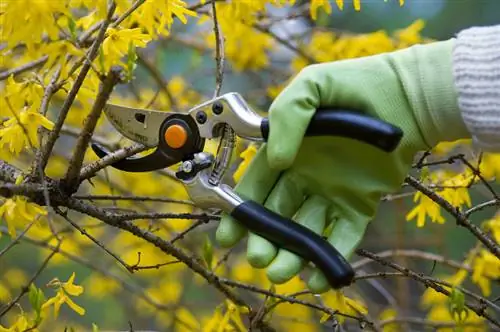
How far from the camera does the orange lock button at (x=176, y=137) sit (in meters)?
1.47

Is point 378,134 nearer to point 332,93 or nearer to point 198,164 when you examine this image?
point 332,93

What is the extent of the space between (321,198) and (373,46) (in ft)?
3.79

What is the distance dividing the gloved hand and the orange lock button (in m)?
0.13

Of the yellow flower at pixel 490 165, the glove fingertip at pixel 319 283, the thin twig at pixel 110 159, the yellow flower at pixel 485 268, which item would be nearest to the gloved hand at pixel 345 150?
the glove fingertip at pixel 319 283

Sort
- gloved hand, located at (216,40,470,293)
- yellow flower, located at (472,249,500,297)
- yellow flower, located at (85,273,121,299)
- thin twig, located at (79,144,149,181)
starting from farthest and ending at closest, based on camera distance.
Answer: yellow flower, located at (85,273,121,299) → yellow flower, located at (472,249,500,297) → thin twig, located at (79,144,149,181) → gloved hand, located at (216,40,470,293)

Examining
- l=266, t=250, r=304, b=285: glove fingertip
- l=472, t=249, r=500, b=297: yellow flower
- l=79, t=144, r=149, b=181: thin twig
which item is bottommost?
l=472, t=249, r=500, b=297: yellow flower

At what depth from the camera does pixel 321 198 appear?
1483mm

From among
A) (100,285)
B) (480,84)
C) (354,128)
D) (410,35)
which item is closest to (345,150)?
(354,128)

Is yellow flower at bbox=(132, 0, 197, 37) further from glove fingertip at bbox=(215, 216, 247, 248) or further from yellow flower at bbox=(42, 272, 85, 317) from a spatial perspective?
yellow flower at bbox=(42, 272, 85, 317)

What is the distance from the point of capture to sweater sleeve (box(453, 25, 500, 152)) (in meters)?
1.37

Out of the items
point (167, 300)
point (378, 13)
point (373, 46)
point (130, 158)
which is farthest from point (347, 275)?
point (378, 13)

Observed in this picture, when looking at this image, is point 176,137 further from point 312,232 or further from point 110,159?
point 312,232

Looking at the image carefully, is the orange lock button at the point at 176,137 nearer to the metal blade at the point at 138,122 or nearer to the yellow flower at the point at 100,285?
the metal blade at the point at 138,122

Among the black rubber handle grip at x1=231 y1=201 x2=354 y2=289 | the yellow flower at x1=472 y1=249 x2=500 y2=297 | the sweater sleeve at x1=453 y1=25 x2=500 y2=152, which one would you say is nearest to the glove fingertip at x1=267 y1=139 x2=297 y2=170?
the black rubber handle grip at x1=231 y1=201 x2=354 y2=289
